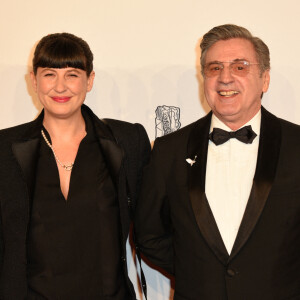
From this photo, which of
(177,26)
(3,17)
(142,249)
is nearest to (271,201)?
(142,249)

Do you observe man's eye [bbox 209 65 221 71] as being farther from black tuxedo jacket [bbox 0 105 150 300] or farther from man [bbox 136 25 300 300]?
black tuxedo jacket [bbox 0 105 150 300]

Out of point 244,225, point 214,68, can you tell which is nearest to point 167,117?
point 214,68

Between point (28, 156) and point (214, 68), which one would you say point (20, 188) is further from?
point (214, 68)

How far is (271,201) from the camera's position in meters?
2.19

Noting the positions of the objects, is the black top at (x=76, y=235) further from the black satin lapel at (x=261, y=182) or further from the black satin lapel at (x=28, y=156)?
the black satin lapel at (x=261, y=182)

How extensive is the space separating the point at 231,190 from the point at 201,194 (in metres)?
0.14

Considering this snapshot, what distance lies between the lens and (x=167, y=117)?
125 inches

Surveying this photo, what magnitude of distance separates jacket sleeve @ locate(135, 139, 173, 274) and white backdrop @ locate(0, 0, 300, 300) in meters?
0.68

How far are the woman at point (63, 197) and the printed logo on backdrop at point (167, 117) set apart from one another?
0.61 metres

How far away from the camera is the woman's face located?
2453mm

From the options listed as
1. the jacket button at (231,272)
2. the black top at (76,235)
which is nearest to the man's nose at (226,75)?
the black top at (76,235)

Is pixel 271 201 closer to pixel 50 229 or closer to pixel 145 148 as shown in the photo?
pixel 145 148

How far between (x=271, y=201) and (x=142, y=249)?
799mm

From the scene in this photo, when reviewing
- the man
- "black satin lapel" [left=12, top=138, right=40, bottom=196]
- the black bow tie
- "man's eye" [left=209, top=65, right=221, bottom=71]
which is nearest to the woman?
"black satin lapel" [left=12, top=138, right=40, bottom=196]
